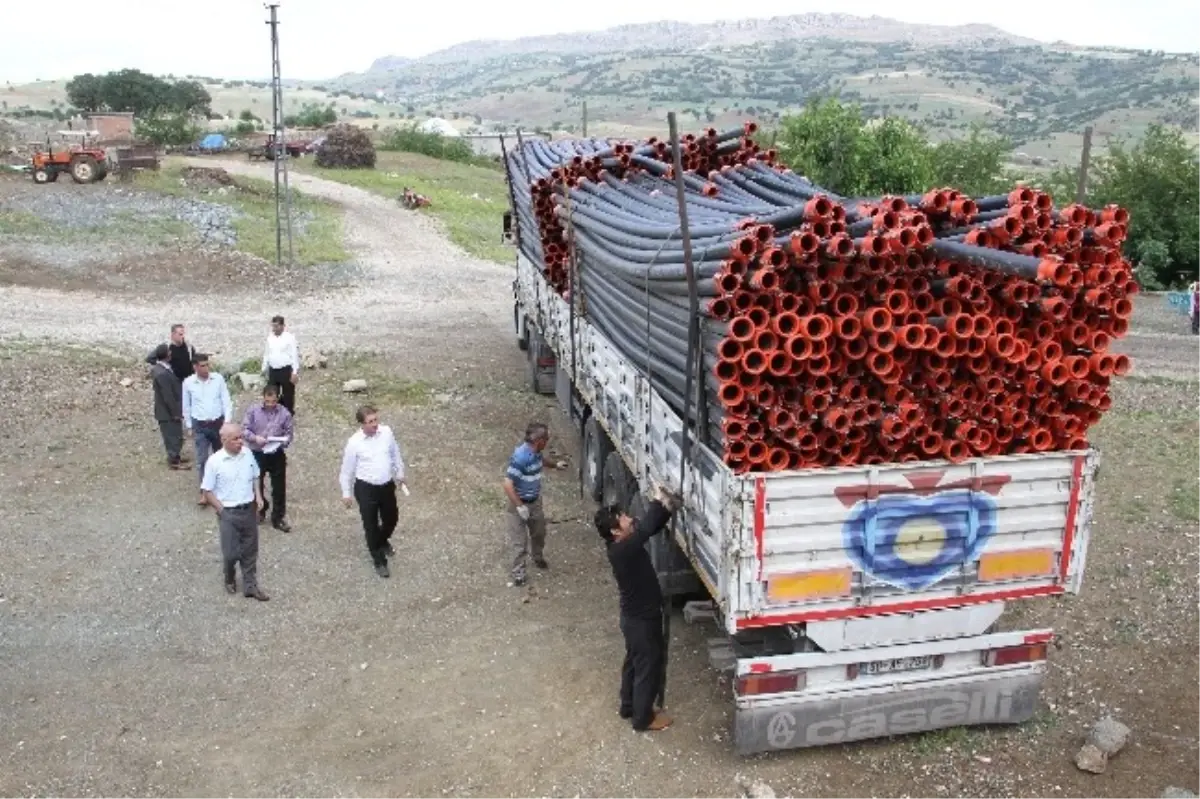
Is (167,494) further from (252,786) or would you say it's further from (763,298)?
(763,298)

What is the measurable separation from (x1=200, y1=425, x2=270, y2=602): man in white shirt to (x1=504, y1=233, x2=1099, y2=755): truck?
11.7 feet

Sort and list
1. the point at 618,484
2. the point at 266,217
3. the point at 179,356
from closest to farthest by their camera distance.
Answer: the point at 618,484, the point at 179,356, the point at 266,217

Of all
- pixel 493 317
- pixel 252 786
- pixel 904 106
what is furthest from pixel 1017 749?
pixel 904 106

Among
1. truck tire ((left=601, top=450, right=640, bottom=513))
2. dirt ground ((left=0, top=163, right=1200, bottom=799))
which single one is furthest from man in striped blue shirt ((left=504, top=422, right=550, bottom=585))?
truck tire ((left=601, top=450, right=640, bottom=513))

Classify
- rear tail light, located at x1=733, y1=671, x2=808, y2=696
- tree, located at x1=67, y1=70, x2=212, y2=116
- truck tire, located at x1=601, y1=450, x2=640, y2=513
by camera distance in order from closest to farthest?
1. rear tail light, located at x1=733, y1=671, x2=808, y2=696
2. truck tire, located at x1=601, y1=450, x2=640, y2=513
3. tree, located at x1=67, y1=70, x2=212, y2=116

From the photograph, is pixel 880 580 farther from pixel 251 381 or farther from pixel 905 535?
pixel 251 381

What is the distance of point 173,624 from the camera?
→ 317 inches

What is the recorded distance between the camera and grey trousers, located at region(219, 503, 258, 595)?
8188 mm

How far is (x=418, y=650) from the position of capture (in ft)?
25.3

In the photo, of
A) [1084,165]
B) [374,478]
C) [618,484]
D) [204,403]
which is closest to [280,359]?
[204,403]

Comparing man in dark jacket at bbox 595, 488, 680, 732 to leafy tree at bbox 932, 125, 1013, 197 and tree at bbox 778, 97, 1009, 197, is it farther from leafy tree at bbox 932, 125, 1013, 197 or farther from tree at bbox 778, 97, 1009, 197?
leafy tree at bbox 932, 125, 1013, 197

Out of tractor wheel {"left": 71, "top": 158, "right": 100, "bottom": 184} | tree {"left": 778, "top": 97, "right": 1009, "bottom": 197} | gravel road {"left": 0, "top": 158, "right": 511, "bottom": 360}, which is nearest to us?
gravel road {"left": 0, "top": 158, "right": 511, "bottom": 360}

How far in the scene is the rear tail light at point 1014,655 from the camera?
6379mm

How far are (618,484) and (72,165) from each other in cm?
2879
